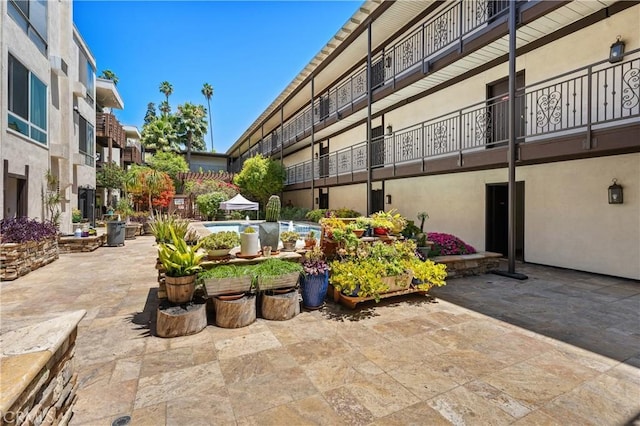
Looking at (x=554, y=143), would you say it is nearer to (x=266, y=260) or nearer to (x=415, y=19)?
(x=266, y=260)

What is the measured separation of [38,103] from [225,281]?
10.7 meters

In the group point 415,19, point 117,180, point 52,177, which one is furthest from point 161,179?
point 415,19

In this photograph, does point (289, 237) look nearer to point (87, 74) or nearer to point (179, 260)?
point (179, 260)

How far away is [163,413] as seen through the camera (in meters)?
2.53

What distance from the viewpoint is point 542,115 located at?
8.18 m

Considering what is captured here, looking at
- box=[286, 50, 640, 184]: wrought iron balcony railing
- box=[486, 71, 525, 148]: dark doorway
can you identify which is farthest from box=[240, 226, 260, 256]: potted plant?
box=[486, 71, 525, 148]: dark doorway

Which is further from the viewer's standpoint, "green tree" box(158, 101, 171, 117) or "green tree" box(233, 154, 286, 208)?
"green tree" box(158, 101, 171, 117)

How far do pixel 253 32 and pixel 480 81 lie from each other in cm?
839

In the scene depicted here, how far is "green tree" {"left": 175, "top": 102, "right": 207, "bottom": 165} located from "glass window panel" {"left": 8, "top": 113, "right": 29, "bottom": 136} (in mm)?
27585

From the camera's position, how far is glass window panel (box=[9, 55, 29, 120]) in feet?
28.0

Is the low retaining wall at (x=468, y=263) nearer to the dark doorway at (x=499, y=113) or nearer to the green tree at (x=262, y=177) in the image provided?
the dark doorway at (x=499, y=113)

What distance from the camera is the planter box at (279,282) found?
461 cm

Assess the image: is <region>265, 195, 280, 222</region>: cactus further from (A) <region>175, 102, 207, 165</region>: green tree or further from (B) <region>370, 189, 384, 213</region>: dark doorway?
(A) <region>175, 102, 207, 165</region>: green tree

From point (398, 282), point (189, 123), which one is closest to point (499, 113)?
point (398, 282)
